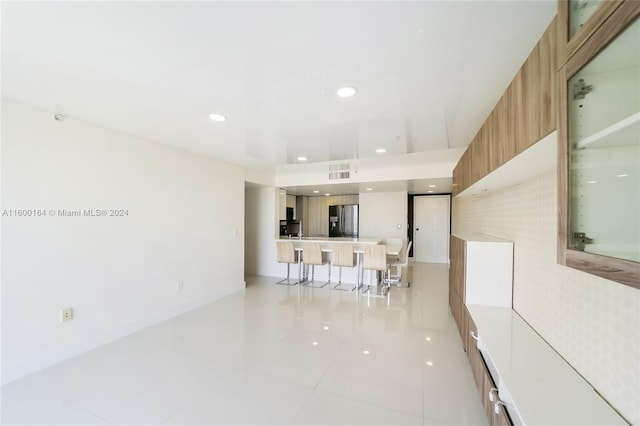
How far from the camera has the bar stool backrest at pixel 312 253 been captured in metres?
5.11

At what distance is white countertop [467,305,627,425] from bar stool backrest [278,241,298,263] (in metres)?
3.82

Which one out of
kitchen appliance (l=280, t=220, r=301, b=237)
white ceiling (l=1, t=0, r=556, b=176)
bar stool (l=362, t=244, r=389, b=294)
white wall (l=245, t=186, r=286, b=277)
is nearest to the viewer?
white ceiling (l=1, t=0, r=556, b=176)

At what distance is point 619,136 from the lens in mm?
857

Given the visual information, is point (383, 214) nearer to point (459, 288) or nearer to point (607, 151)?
point (459, 288)

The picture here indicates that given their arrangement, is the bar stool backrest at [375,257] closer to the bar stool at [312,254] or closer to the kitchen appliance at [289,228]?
the bar stool at [312,254]

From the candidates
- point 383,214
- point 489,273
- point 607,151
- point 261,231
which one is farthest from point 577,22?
point 383,214

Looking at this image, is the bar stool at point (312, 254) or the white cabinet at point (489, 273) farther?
the bar stool at point (312, 254)

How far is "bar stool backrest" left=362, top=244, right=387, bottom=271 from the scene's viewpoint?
4.55 metres

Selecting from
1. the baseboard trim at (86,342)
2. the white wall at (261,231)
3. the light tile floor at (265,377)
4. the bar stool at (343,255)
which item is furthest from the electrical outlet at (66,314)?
the white wall at (261,231)

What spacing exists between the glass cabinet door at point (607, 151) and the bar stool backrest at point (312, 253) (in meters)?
4.31

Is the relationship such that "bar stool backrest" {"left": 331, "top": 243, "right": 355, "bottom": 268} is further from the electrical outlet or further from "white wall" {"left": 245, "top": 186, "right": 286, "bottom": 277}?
the electrical outlet

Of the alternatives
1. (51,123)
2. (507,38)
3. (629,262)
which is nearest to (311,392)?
(629,262)

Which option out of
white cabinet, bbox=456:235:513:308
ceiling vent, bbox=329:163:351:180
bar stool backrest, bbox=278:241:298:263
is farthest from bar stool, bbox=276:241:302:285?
white cabinet, bbox=456:235:513:308

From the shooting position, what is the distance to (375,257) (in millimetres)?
4625
